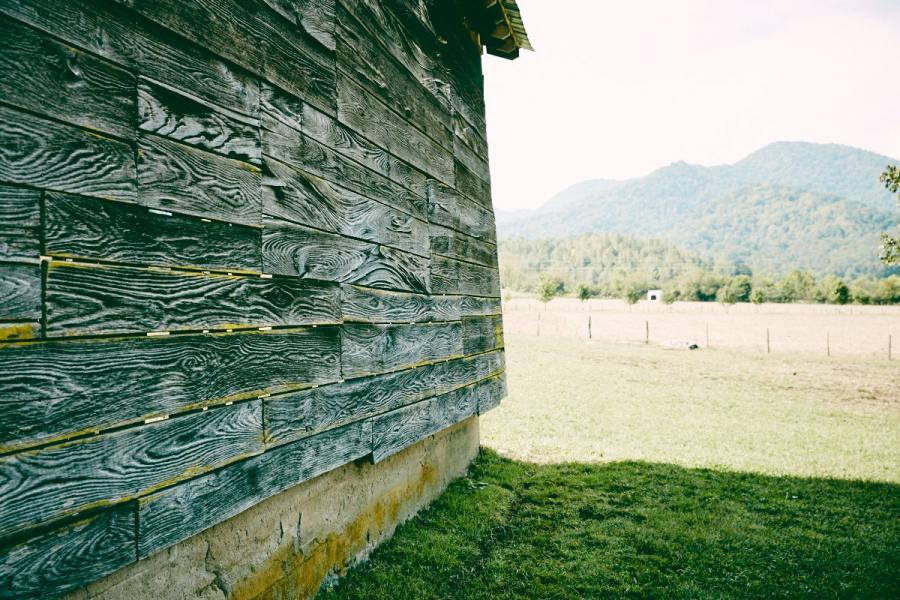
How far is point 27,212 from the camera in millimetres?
1526

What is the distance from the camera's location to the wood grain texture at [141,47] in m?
1.61

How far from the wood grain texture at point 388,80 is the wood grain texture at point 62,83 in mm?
1660

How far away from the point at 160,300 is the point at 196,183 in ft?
1.83

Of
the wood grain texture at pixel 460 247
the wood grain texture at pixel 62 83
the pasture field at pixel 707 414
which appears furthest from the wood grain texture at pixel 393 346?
the pasture field at pixel 707 414

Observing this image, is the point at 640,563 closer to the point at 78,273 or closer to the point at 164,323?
the point at 164,323

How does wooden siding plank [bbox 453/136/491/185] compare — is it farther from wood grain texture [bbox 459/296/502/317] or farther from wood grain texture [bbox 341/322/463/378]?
wood grain texture [bbox 341/322/463/378]

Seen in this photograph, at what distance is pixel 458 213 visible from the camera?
518 cm

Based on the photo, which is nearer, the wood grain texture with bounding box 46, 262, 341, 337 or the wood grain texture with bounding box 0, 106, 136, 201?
the wood grain texture with bounding box 0, 106, 136, 201

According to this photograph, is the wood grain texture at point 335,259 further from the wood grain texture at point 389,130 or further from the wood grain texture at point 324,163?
the wood grain texture at point 389,130

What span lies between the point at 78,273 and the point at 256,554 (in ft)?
6.03

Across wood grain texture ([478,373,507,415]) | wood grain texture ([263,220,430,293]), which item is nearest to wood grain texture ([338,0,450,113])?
wood grain texture ([263,220,430,293])

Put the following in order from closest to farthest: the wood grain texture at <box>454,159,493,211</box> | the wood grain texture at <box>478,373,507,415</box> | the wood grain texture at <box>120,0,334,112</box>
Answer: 1. the wood grain texture at <box>120,0,334,112</box>
2. the wood grain texture at <box>454,159,493,211</box>
3. the wood grain texture at <box>478,373,507,415</box>

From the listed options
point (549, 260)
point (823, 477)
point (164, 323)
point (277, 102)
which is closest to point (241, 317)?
point (164, 323)

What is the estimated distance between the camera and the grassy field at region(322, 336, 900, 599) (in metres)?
3.97
